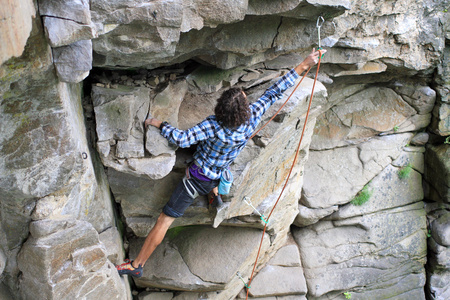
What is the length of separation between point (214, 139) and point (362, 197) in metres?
3.94

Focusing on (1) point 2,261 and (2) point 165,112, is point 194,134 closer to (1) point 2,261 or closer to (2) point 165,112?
(2) point 165,112

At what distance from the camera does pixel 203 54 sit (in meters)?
3.78

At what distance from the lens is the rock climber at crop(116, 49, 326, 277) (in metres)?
3.33

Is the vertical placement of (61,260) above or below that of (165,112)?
below

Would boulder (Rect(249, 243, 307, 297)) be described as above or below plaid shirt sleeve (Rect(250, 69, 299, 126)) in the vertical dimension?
below

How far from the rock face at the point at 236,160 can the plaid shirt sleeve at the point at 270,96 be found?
362 millimetres

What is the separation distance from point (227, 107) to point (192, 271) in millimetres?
2465

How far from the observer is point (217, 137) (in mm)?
3445

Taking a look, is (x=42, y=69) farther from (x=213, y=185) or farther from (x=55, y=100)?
Answer: (x=213, y=185)

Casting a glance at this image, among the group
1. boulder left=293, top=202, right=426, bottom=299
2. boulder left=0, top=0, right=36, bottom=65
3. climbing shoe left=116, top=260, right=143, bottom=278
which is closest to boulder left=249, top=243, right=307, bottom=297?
boulder left=293, top=202, right=426, bottom=299

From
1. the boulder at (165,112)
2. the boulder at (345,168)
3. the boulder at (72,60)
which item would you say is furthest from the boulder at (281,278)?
the boulder at (72,60)

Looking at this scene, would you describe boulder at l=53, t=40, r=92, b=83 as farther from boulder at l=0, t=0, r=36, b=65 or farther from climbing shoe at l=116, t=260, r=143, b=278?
climbing shoe at l=116, t=260, r=143, b=278

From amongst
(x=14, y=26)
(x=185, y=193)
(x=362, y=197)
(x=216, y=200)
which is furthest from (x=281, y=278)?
(x=14, y=26)

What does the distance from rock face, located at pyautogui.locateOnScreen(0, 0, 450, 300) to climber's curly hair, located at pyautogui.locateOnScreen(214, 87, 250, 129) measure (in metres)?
0.52
